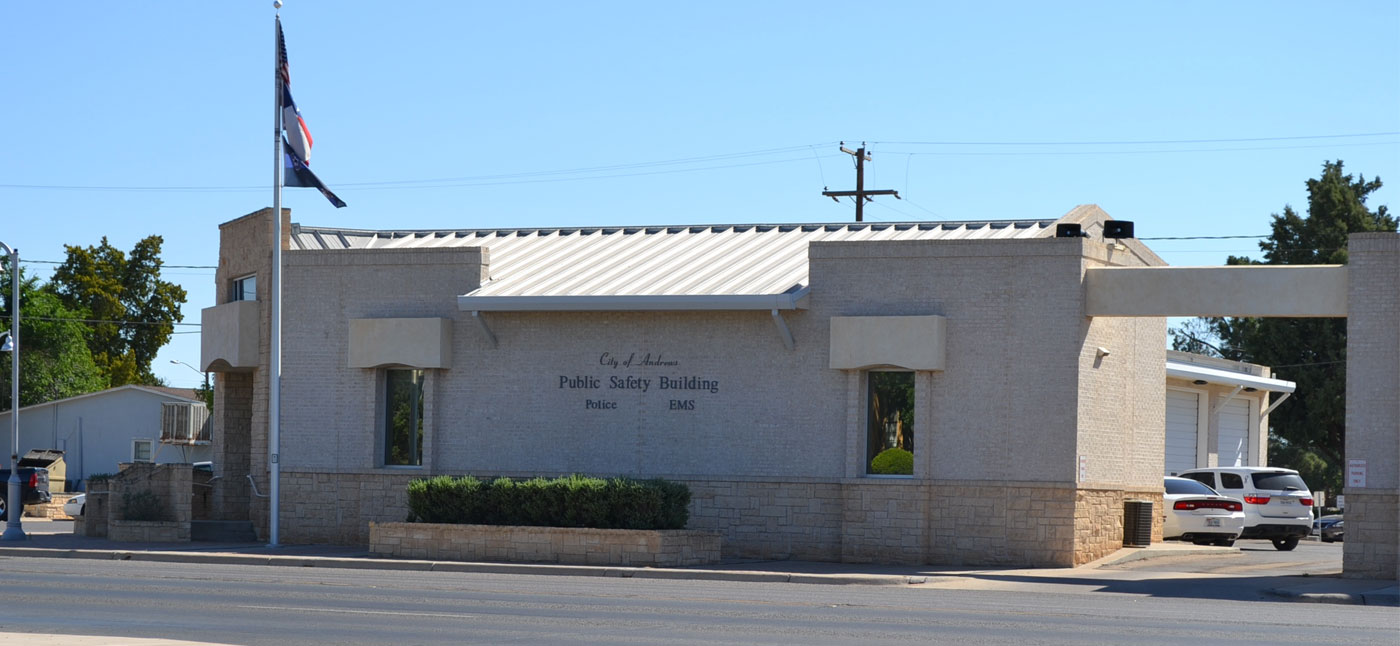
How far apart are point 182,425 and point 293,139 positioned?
17.6 metres

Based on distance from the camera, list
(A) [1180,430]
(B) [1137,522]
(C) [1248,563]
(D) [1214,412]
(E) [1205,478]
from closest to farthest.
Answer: (C) [1248,563]
(B) [1137,522]
(E) [1205,478]
(A) [1180,430]
(D) [1214,412]

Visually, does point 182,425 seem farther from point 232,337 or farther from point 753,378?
point 753,378

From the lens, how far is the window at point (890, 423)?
24.5m

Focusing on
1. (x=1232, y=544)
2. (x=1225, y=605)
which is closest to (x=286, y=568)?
(x=1225, y=605)

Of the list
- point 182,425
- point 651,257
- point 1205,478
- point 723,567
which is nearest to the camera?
point 723,567

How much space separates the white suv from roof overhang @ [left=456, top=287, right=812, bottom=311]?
34.7 feet

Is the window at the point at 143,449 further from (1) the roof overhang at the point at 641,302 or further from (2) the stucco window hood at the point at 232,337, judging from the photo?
(1) the roof overhang at the point at 641,302

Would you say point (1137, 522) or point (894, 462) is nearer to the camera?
point (894, 462)

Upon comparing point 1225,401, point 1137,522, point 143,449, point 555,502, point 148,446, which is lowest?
point 143,449

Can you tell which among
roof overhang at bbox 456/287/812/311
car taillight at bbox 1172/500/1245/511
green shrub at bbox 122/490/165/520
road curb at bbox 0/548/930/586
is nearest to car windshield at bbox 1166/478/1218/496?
car taillight at bbox 1172/500/1245/511

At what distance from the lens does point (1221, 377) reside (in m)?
36.7

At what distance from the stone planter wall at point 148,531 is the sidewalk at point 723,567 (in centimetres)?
32

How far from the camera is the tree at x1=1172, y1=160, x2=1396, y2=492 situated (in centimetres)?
5159

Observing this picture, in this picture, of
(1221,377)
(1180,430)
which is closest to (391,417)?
(1180,430)
